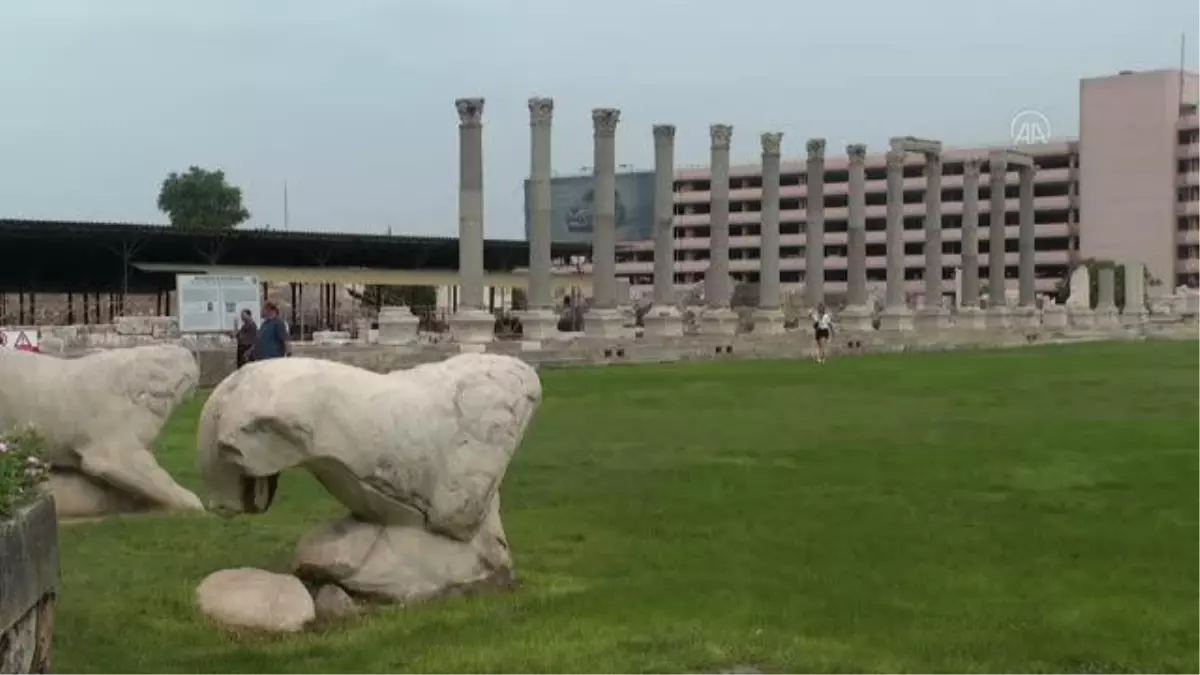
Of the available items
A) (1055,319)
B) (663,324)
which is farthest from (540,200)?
(1055,319)

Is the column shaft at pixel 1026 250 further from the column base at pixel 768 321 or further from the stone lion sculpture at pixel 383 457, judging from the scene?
the stone lion sculpture at pixel 383 457

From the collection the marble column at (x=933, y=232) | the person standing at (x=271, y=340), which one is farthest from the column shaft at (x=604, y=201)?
the person standing at (x=271, y=340)

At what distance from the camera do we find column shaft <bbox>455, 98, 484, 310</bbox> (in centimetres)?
4725

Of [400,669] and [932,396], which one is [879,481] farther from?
[932,396]

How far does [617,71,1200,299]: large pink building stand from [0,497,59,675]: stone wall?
101 meters

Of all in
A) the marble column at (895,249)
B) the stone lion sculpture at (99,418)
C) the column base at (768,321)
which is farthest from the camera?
the marble column at (895,249)

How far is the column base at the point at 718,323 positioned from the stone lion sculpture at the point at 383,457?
145 ft

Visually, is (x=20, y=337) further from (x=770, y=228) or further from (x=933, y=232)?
(x=933, y=232)

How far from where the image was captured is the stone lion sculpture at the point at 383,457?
27.4ft

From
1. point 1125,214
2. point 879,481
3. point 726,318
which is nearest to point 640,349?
point 726,318

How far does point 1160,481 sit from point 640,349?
106 feet

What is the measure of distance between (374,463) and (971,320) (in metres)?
59.6

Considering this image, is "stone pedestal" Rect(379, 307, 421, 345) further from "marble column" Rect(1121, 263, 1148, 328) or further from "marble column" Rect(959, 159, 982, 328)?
"marble column" Rect(1121, 263, 1148, 328)

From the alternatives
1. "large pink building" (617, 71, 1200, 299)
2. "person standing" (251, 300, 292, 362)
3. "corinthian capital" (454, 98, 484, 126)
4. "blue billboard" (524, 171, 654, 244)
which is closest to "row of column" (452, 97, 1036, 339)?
"corinthian capital" (454, 98, 484, 126)
